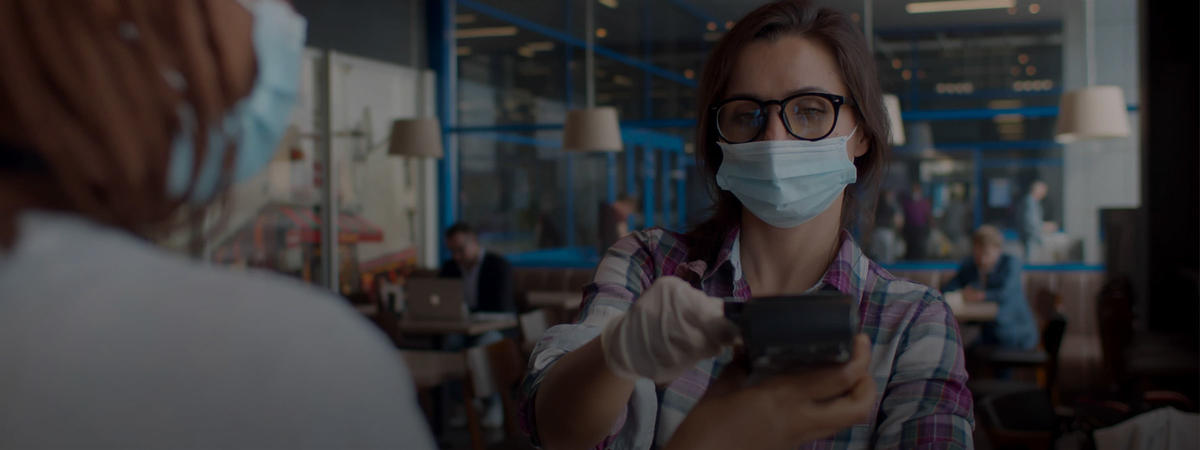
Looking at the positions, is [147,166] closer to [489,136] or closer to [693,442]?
[693,442]

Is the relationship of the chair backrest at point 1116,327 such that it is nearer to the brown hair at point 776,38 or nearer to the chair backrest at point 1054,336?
the chair backrest at point 1054,336

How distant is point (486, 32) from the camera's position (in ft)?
33.1

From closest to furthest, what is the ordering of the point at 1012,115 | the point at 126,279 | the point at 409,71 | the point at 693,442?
the point at 126,279 → the point at 693,442 → the point at 1012,115 → the point at 409,71

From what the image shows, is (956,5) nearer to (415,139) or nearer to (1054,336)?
(1054,336)

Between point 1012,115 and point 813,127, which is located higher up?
point 1012,115

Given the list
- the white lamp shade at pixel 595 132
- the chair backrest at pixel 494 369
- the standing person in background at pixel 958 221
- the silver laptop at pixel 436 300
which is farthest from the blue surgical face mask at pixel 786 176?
the standing person in background at pixel 958 221

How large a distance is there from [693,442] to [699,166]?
76 centimetres

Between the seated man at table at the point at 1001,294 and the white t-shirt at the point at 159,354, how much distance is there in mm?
6128

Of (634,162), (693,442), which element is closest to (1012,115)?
(634,162)

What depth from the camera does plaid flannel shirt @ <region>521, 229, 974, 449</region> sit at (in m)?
1.19

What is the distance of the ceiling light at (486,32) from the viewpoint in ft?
32.9

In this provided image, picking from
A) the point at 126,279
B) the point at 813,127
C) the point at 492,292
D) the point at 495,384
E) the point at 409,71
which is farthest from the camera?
the point at 409,71

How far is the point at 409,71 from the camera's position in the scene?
9.66 m

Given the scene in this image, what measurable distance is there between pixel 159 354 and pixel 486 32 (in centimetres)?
980
